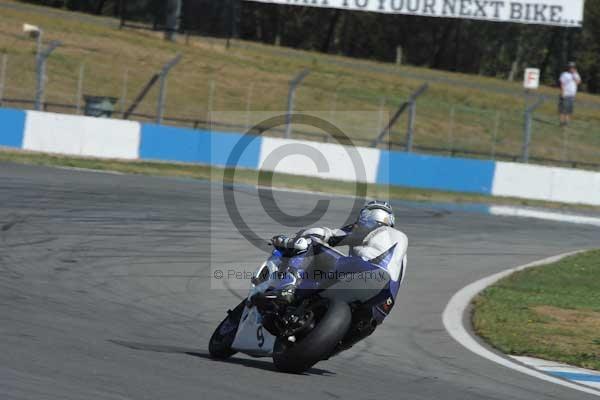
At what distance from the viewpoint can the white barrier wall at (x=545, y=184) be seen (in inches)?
1093

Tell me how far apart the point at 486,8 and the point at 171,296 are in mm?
29315

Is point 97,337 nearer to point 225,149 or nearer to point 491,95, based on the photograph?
point 225,149

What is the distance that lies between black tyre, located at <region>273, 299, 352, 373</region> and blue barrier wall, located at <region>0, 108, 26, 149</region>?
61.0ft

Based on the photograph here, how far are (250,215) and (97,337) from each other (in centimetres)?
970

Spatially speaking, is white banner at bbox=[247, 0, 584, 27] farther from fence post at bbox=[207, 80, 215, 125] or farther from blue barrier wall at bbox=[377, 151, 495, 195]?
blue barrier wall at bbox=[377, 151, 495, 195]

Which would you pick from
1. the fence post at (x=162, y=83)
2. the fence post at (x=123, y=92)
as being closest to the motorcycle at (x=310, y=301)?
the fence post at (x=162, y=83)

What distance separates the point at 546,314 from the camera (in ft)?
37.2

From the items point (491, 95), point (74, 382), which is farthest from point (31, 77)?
point (74, 382)

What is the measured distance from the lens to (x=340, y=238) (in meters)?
7.78

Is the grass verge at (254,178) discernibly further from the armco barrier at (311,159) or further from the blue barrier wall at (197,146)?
the armco barrier at (311,159)

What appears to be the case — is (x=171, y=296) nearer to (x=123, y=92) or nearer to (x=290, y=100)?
(x=290, y=100)

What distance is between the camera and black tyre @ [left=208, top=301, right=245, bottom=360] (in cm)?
760

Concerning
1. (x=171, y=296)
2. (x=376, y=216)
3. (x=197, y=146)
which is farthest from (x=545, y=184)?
(x=376, y=216)

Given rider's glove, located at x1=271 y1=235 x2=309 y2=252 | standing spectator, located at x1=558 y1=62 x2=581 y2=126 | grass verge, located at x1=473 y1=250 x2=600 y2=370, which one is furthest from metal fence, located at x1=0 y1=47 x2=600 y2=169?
rider's glove, located at x1=271 y1=235 x2=309 y2=252
